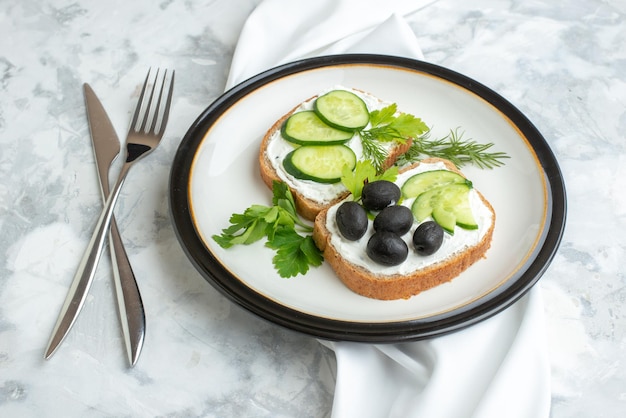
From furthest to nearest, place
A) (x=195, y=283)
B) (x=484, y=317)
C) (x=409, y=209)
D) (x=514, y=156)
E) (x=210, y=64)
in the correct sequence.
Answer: (x=210, y=64), (x=514, y=156), (x=195, y=283), (x=409, y=209), (x=484, y=317)

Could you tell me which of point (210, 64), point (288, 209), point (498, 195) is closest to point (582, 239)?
point (498, 195)

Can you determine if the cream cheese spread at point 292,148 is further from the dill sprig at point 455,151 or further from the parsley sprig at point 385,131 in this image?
the dill sprig at point 455,151

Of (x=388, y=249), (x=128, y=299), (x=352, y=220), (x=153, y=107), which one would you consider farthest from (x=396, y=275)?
(x=153, y=107)

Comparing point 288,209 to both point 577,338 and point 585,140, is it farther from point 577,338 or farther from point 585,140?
point 585,140

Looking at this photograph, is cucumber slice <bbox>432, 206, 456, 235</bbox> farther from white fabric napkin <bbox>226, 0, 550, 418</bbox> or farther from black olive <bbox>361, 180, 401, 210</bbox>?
white fabric napkin <bbox>226, 0, 550, 418</bbox>

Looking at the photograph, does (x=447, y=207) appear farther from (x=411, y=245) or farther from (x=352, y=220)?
(x=352, y=220)

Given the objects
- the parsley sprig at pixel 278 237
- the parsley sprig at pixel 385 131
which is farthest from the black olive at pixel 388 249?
the parsley sprig at pixel 385 131

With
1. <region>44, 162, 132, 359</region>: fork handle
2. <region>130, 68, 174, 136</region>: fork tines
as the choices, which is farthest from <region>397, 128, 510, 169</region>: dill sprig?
<region>44, 162, 132, 359</region>: fork handle
